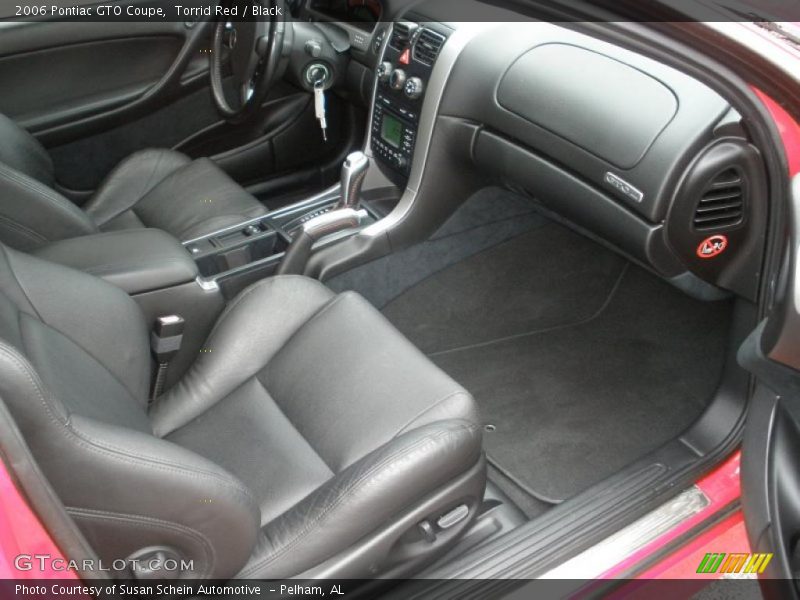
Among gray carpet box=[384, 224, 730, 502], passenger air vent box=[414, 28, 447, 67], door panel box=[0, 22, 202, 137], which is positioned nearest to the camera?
gray carpet box=[384, 224, 730, 502]

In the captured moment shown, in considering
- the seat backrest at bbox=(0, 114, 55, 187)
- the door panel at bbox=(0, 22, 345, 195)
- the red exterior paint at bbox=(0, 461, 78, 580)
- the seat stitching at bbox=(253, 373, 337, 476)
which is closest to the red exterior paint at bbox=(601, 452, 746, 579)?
the seat stitching at bbox=(253, 373, 337, 476)

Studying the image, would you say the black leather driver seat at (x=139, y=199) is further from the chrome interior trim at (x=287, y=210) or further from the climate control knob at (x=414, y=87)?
the climate control knob at (x=414, y=87)

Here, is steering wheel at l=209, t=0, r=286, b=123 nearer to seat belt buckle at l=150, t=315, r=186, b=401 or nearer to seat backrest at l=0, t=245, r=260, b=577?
seat belt buckle at l=150, t=315, r=186, b=401

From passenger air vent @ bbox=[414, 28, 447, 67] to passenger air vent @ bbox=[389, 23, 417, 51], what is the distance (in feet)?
0.16

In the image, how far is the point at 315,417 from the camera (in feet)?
4.68

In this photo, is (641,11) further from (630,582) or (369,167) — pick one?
(369,167)

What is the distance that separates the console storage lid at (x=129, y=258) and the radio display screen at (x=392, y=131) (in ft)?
2.18

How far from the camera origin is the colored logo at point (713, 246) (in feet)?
4.83


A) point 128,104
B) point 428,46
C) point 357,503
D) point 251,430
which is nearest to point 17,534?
point 357,503

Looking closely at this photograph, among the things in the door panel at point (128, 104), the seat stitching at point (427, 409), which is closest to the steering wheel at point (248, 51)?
the door panel at point (128, 104)

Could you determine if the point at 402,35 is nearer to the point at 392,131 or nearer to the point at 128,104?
the point at 392,131

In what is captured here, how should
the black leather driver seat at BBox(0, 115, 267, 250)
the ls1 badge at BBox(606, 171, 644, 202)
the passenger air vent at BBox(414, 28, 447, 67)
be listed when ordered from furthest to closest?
1. the passenger air vent at BBox(414, 28, 447, 67)
2. the black leather driver seat at BBox(0, 115, 267, 250)
3. the ls1 badge at BBox(606, 171, 644, 202)

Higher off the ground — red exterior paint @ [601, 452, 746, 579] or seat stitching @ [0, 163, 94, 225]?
seat stitching @ [0, 163, 94, 225]

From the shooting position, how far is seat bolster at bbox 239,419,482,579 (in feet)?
3.91
